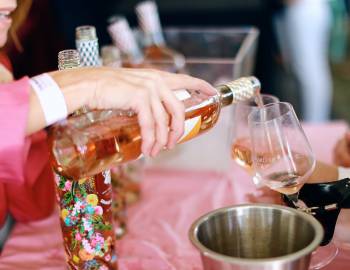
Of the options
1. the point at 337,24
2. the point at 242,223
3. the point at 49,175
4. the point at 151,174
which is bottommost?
the point at 337,24

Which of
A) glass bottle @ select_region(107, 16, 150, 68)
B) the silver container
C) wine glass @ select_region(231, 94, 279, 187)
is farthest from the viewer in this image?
glass bottle @ select_region(107, 16, 150, 68)

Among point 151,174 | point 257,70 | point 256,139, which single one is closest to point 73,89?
point 256,139

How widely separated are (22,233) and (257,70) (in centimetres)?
211

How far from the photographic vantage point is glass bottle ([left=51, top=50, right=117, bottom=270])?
0.95m

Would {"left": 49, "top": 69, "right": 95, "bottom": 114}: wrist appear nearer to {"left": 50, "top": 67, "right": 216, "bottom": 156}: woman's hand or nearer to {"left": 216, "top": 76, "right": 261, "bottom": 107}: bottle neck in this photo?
{"left": 50, "top": 67, "right": 216, "bottom": 156}: woman's hand

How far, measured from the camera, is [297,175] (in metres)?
0.96

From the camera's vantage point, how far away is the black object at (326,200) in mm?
Result: 947

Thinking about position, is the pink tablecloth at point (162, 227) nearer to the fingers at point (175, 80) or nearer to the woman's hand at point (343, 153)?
the woman's hand at point (343, 153)

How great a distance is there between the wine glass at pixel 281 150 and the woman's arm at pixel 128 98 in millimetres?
137

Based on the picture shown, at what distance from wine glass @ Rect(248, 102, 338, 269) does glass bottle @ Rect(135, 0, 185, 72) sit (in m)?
0.55

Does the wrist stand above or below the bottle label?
above

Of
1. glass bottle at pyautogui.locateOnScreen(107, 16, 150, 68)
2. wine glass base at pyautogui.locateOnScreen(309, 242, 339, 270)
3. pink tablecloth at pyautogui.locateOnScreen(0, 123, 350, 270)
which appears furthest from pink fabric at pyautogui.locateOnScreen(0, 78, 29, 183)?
glass bottle at pyautogui.locateOnScreen(107, 16, 150, 68)

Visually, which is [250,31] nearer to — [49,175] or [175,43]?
[175,43]

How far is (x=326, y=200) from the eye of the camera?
0.95 metres
